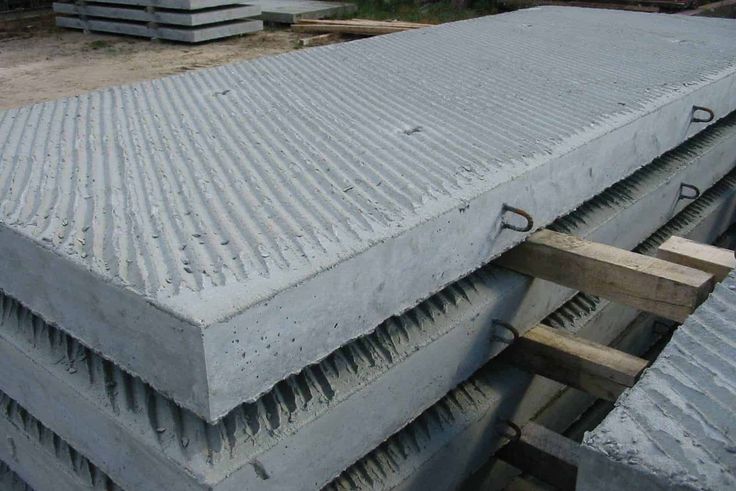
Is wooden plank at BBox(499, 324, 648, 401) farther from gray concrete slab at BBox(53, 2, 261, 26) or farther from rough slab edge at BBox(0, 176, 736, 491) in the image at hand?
gray concrete slab at BBox(53, 2, 261, 26)

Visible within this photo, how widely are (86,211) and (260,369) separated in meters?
0.51

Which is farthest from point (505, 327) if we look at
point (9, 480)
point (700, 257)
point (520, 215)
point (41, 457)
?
point (9, 480)

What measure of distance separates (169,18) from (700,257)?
5.80 meters

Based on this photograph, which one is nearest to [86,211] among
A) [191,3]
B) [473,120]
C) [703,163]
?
[473,120]

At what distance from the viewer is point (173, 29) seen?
6.41 m

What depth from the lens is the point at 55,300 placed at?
1260mm

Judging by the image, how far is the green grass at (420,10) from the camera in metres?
7.18

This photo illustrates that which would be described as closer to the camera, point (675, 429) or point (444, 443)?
point (675, 429)

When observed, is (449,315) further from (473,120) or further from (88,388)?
(88,388)

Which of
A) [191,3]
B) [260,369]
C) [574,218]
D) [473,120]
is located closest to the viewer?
[260,369]

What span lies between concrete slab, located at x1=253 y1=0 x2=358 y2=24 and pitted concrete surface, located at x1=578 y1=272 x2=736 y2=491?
22.1ft

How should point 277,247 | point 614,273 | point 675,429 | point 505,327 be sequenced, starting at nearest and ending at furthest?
point 675,429 < point 277,247 < point 614,273 < point 505,327

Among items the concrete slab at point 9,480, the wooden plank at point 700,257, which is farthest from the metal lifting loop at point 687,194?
the concrete slab at point 9,480

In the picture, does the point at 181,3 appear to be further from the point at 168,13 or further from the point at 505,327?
the point at 505,327
